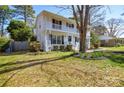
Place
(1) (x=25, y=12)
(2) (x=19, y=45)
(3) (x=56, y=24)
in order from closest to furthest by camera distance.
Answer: (3) (x=56, y=24) < (2) (x=19, y=45) < (1) (x=25, y=12)

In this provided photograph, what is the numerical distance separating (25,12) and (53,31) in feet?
39.3

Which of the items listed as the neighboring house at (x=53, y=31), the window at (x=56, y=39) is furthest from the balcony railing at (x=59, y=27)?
the window at (x=56, y=39)

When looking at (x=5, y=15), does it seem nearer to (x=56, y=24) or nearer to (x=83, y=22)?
(x=56, y=24)

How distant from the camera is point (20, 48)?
1919cm

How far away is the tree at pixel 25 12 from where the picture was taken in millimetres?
28031

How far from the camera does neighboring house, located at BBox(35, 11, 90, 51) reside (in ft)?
57.3

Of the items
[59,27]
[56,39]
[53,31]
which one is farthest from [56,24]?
[56,39]

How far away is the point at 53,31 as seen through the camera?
60.8 feet

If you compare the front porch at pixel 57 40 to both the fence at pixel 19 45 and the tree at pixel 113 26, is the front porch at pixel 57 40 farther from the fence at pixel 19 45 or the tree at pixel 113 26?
the tree at pixel 113 26

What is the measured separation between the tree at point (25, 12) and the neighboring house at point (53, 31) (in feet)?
31.5

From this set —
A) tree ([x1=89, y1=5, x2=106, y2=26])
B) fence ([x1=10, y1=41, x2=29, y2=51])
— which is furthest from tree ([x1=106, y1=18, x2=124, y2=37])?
fence ([x1=10, y1=41, x2=29, y2=51])
